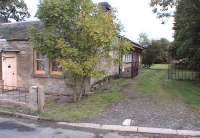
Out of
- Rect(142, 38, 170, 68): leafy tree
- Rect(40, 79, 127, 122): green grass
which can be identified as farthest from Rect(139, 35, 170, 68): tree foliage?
Rect(40, 79, 127, 122): green grass

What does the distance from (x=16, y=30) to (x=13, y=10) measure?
25.1 metres

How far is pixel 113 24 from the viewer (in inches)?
606

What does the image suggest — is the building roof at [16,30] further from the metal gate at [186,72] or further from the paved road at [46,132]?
the metal gate at [186,72]

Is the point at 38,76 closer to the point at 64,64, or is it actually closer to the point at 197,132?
the point at 64,64

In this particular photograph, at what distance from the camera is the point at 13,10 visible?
145 feet

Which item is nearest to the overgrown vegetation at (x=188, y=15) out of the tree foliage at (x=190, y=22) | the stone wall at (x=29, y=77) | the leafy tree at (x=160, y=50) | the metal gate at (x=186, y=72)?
the tree foliage at (x=190, y=22)

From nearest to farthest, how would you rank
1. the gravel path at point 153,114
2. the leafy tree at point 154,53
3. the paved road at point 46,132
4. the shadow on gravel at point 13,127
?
the paved road at point 46,132
the shadow on gravel at point 13,127
the gravel path at point 153,114
the leafy tree at point 154,53

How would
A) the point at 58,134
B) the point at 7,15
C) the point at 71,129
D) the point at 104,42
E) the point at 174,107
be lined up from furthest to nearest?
the point at 7,15, the point at 104,42, the point at 174,107, the point at 71,129, the point at 58,134

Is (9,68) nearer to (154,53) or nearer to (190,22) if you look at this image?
(190,22)

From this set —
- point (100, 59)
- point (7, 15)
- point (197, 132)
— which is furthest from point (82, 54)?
point (7, 15)

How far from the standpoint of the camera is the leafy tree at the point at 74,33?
14.3m

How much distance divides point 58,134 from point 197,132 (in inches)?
176

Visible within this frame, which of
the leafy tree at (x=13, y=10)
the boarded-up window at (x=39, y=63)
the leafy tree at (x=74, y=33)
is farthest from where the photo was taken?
the leafy tree at (x=13, y=10)

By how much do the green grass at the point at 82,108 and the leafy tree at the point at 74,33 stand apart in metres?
1.41
